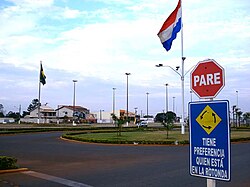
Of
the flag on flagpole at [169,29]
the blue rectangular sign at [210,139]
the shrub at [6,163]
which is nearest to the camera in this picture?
the blue rectangular sign at [210,139]

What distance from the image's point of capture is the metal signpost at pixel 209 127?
392cm

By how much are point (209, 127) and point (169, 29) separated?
2028 centimetres

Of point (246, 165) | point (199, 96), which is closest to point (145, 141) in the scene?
point (246, 165)

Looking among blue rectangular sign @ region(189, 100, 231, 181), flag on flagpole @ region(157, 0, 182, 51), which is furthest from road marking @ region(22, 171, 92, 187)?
flag on flagpole @ region(157, 0, 182, 51)

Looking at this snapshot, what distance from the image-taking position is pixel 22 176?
408 inches

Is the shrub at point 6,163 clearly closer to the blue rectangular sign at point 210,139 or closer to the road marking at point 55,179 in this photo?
the road marking at point 55,179

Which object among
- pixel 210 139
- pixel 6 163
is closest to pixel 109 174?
pixel 6 163

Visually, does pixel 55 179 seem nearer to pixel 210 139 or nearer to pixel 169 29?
pixel 210 139

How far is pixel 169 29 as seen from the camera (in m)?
23.5

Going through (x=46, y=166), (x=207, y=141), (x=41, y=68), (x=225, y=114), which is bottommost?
(x=46, y=166)

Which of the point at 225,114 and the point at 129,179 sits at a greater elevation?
the point at 225,114

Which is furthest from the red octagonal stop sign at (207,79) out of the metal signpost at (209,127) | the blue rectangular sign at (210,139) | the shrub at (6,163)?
the shrub at (6,163)

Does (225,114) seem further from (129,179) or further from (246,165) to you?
(246,165)

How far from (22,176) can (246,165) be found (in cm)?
831
